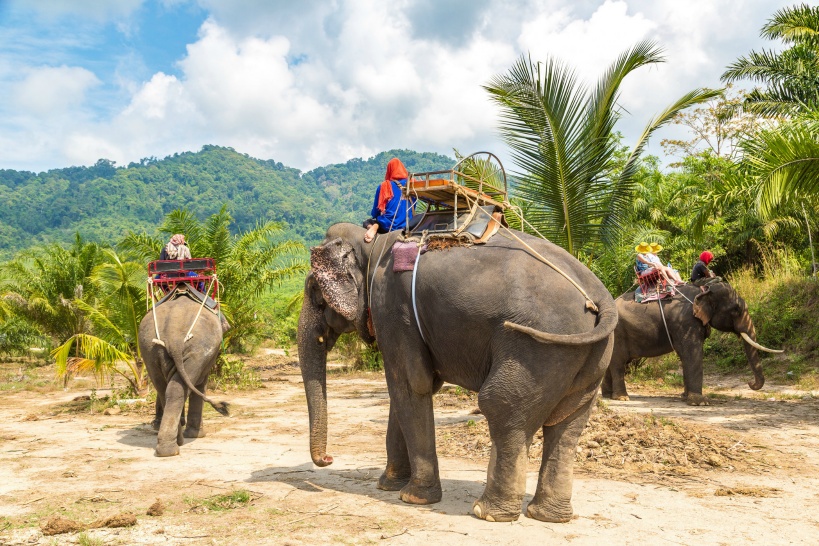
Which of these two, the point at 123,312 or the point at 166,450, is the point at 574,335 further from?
the point at 123,312

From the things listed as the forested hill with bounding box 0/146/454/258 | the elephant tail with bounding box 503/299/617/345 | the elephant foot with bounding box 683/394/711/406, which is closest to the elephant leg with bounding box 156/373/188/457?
the elephant tail with bounding box 503/299/617/345

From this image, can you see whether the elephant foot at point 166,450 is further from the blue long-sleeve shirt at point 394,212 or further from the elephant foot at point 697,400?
the elephant foot at point 697,400

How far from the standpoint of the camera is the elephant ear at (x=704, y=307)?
12.8m

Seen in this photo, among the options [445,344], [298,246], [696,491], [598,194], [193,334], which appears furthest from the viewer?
[298,246]

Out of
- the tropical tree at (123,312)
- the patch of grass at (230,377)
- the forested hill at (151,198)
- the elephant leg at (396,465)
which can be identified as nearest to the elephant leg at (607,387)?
the elephant leg at (396,465)

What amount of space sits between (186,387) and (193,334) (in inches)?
27.9

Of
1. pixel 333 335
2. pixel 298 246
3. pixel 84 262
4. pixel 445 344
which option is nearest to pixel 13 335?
pixel 84 262

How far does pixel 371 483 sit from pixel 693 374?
7.73 metres

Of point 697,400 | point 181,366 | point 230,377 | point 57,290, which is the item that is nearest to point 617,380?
point 697,400

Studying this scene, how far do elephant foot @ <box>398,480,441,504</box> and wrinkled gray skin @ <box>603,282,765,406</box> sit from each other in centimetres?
731

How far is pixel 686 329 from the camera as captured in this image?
1295cm

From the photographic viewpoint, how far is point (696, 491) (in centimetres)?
647

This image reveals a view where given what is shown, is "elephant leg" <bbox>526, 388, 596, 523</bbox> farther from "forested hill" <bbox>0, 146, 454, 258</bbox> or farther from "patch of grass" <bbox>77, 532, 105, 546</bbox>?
"forested hill" <bbox>0, 146, 454, 258</bbox>

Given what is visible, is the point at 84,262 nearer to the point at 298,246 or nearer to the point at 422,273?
the point at 298,246
